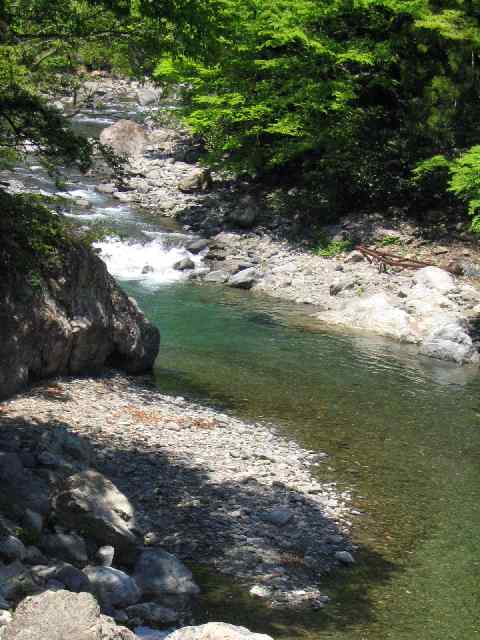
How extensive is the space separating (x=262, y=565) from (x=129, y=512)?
1.62 metres

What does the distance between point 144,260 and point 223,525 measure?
58.1 feet

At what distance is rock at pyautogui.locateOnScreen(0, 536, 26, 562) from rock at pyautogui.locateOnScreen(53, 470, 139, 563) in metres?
1.01

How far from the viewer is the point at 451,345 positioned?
20.4 m

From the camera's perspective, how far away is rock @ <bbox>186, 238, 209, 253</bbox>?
27.6 m

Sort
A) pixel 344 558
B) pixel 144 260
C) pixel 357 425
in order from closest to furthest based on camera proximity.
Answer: pixel 344 558, pixel 357 425, pixel 144 260

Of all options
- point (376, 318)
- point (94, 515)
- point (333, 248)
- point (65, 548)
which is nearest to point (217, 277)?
point (333, 248)

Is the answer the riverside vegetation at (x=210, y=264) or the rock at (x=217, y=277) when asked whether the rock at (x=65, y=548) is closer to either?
the riverside vegetation at (x=210, y=264)

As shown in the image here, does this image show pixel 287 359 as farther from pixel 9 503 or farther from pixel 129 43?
pixel 9 503

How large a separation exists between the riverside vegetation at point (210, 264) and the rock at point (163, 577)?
26 mm

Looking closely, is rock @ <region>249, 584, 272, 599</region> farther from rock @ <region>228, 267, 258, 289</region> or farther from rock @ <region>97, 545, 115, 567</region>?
rock @ <region>228, 267, 258, 289</region>

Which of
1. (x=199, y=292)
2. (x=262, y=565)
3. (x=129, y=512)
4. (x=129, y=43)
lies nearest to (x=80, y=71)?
(x=129, y=43)

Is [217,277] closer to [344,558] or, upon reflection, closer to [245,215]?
[245,215]

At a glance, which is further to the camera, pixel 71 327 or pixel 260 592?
pixel 71 327

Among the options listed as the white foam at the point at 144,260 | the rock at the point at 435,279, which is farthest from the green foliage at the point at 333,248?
the white foam at the point at 144,260
